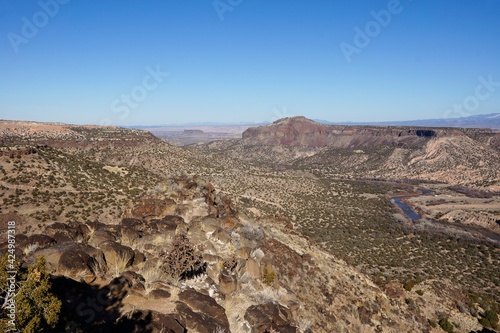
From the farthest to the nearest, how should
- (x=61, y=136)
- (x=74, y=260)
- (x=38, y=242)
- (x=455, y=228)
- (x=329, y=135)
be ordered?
(x=329, y=135)
(x=61, y=136)
(x=455, y=228)
(x=38, y=242)
(x=74, y=260)

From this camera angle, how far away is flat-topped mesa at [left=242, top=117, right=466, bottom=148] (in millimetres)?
139675

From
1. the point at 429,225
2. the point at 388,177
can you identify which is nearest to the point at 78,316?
the point at 429,225

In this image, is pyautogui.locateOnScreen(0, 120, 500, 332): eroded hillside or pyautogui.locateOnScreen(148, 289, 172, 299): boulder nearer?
pyautogui.locateOnScreen(148, 289, 172, 299): boulder

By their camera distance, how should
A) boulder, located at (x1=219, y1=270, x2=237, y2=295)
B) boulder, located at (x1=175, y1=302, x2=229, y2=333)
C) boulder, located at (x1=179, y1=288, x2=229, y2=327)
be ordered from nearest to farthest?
boulder, located at (x1=175, y1=302, x2=229, y2=333), boulder, located at (x1=179, y1=288, x2=229, y2=327), boulder, located at (x1=219, y1=270, x2=237, y2=295)

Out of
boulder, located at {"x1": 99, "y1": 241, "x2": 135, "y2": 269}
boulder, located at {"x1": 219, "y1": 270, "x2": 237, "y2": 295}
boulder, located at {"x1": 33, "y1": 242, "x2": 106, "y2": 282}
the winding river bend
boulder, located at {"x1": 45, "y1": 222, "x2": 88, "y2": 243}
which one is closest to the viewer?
boulder, located at {"x1": 33, "y1": 242, "x2": 106, "y2": 282}

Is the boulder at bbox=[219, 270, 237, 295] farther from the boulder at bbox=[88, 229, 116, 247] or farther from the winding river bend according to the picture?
the winding river bend

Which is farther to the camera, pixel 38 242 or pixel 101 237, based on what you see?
pixel 101 237

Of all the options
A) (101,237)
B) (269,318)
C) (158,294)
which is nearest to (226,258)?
(269,318)

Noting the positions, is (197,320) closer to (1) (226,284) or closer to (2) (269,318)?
(2) (269,318)

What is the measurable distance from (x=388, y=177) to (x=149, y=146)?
80.2m

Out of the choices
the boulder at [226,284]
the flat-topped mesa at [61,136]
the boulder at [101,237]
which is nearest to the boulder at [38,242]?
the boulder at [101,237]

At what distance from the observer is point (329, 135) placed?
174375mm

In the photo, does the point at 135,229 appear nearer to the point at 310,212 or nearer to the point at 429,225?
the point at 310,212

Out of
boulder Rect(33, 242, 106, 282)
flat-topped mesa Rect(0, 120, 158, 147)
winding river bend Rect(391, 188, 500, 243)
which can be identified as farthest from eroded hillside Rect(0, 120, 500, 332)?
flat-topped mesa Rect(0, 120, 158, 147)
